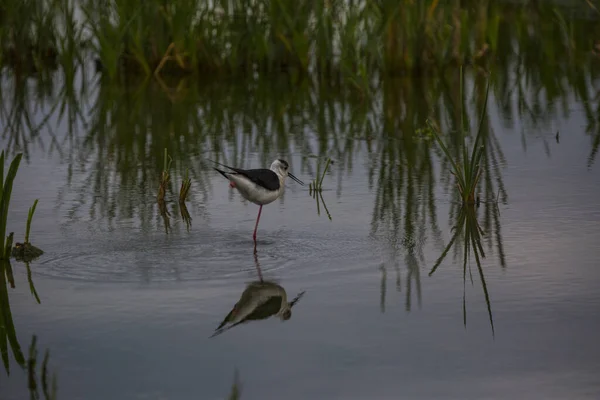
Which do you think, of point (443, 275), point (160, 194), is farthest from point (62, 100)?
point (443, 275)

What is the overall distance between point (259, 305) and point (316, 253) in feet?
3.36

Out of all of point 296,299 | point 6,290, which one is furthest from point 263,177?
point 6,290

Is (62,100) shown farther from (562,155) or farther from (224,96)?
(562,155)

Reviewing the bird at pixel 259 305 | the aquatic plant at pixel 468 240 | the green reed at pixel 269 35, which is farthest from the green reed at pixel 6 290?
the green reed at pixel 269 35

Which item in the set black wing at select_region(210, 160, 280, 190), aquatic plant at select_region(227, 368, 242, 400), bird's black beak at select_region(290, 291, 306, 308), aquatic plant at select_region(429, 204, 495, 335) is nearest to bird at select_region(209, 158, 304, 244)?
black wing at select_region(210, 160, 280, 190)

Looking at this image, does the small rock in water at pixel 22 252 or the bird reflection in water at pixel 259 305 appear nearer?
the bird reflection in water at pixel 259 305

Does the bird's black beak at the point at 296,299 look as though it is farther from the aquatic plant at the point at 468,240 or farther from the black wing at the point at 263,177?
the black wing at the point at 263,177

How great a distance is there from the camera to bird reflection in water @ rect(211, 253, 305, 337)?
523 centimetres

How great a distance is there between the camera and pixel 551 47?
14469 millimetres

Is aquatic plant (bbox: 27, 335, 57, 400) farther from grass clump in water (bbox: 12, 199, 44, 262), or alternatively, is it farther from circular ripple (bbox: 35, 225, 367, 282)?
grass clump in water (bbox: 12, 199, 44, 262)

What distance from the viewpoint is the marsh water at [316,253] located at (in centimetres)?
454

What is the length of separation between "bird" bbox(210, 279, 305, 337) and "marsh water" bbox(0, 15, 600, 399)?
58 millimetres

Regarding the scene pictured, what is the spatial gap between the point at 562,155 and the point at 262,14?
5.04 metres

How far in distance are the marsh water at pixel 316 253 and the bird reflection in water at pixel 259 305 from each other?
0.19 feet
